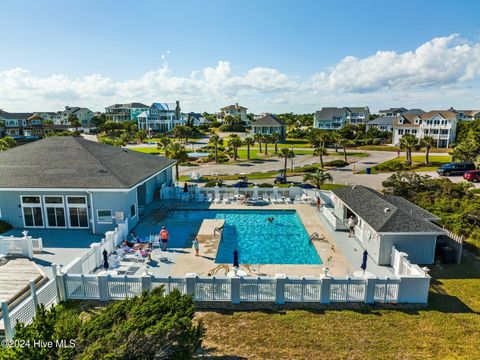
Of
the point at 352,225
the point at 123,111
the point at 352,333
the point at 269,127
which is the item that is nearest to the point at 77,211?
the point at 352,225

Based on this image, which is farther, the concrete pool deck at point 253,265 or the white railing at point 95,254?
the concrete pool deck at point 253,265

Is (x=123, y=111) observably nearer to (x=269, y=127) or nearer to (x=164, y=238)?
(x=269, y=127)

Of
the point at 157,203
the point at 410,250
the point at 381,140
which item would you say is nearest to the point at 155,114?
the point at 381,140

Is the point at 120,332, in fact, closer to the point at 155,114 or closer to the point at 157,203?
the point at 157,203

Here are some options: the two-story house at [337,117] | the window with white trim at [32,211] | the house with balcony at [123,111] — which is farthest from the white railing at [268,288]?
the house with balcony at [123,111]

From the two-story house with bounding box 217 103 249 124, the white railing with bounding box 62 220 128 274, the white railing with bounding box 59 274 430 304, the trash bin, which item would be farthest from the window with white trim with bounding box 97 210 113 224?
the two-story house with bounding box 217 103 249 124

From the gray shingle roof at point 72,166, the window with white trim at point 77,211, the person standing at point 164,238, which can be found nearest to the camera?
the person standing at point 164,238

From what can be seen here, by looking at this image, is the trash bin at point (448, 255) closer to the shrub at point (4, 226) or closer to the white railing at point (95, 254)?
the white railing at point (95, 254)
